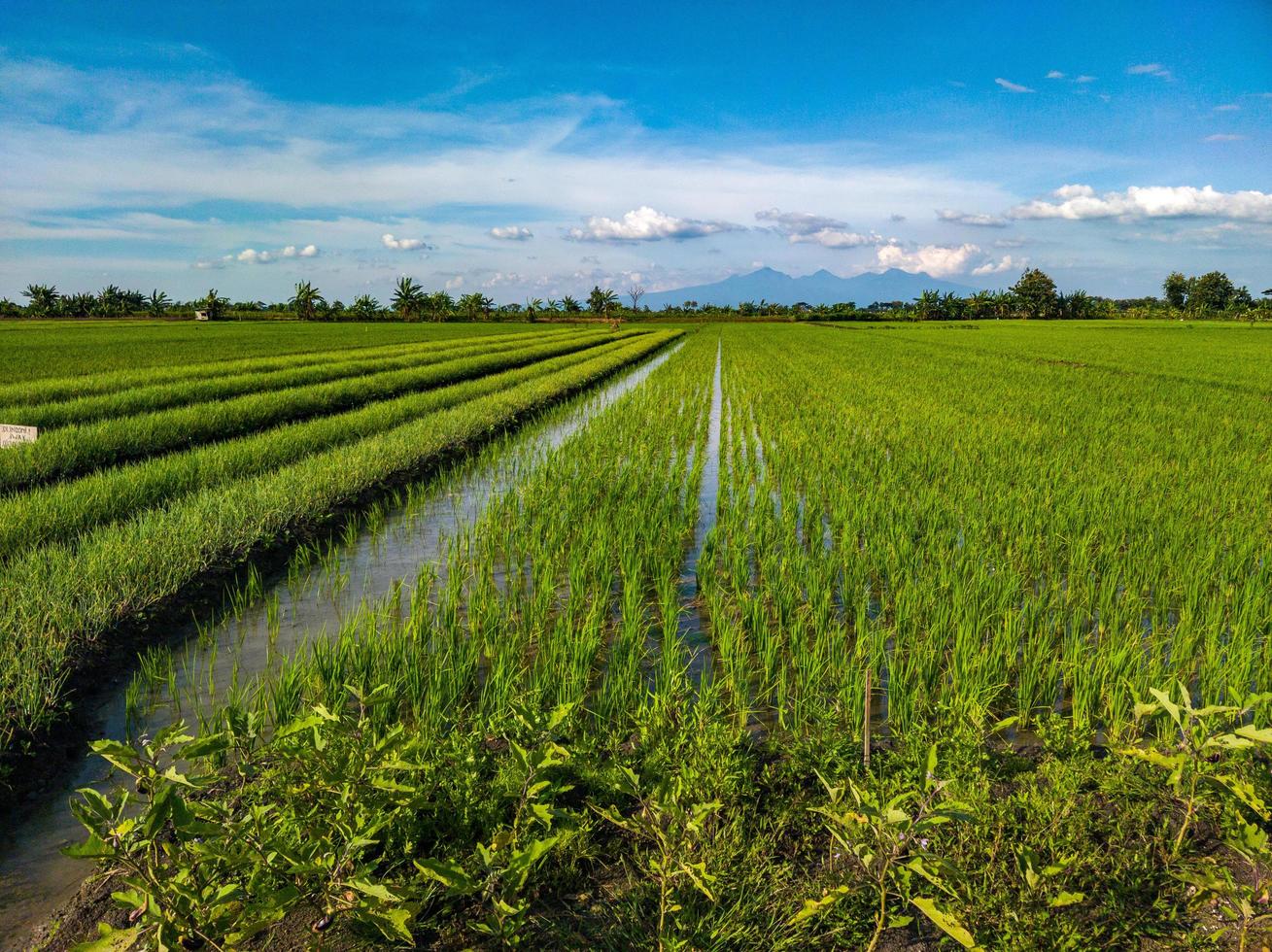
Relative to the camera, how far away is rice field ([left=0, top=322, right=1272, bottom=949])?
178 cm

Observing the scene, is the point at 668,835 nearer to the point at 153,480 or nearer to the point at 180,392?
the point at 153,480

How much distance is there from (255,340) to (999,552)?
108 ft

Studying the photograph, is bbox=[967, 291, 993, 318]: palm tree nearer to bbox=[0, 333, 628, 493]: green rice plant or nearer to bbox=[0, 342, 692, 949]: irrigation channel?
bbox=[0, 333, 628, 493]: green rice plant

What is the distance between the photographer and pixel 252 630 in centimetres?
382

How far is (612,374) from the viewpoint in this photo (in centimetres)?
1942

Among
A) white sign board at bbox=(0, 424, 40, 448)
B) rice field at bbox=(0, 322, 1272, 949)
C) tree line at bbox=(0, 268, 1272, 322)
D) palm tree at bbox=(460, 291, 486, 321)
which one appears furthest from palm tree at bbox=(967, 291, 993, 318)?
white sign board at bbox=(0, 424, 40, 448)

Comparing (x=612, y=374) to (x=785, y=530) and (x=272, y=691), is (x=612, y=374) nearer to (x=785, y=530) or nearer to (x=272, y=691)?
(x=785, y=530)

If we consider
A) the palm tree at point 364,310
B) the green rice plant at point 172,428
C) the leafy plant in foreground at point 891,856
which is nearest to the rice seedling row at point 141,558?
the green rice plant at point 172,428

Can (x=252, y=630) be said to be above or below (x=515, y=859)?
below

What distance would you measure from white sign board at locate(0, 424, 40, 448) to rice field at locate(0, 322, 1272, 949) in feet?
1.20

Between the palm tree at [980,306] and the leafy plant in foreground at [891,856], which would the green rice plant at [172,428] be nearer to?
the leafy plant in foreground at [891,856]

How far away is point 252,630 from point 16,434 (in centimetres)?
616

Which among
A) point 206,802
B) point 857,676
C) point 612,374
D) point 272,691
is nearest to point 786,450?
point 857,676

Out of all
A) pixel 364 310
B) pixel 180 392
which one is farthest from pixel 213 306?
pixel 180 392
